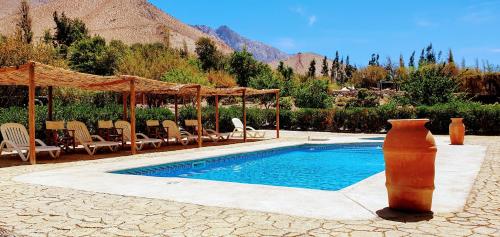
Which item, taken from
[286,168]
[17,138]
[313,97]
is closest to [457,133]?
[286,168]

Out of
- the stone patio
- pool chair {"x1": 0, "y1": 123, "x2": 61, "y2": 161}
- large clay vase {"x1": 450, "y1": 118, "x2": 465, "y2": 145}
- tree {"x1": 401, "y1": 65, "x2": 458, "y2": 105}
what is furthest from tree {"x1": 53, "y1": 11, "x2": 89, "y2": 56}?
the stone patio

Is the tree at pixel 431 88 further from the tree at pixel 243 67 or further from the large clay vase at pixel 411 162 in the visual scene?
the tree at pixel 243 67

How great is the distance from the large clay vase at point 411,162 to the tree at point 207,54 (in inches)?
2266

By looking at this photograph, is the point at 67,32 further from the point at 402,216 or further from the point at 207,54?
the point at 402,216

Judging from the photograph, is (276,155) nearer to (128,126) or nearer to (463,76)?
(128,126)

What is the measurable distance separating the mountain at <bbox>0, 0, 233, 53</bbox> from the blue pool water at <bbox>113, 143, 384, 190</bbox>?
4009 inches

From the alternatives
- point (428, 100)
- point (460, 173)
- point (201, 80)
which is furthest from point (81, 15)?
point (460, 173)

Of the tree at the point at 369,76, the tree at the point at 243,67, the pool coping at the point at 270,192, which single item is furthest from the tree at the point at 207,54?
the pool coping at the point at 270,192

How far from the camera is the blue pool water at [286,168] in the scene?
8891 millimetres

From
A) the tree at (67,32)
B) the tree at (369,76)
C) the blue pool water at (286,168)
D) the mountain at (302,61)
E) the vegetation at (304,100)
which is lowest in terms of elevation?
the blue pool water at (286,168)

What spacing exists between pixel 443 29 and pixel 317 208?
33.6 meters

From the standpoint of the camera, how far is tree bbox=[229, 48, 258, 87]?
52.6 meters

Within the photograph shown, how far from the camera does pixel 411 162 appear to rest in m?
4.40

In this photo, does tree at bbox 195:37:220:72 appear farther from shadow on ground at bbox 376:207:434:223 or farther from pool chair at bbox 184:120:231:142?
shadow on ground at bbox 376:207:434:223
